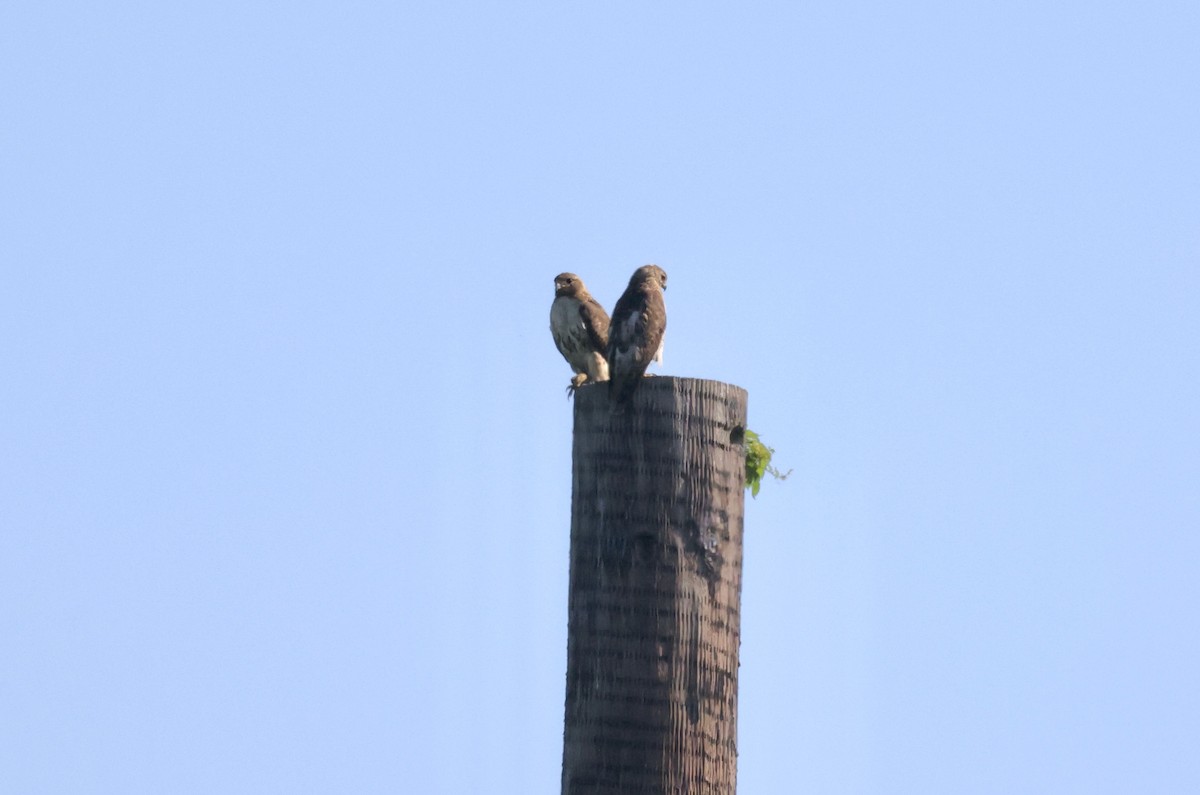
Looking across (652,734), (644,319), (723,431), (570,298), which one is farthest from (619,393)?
(570,298)

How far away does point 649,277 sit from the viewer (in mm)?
8781

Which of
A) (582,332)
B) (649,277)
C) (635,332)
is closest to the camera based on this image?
(635,332)

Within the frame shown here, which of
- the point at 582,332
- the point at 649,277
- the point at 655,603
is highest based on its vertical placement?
the point at 582,332

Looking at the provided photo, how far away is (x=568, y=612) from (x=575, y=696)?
11.4 inches

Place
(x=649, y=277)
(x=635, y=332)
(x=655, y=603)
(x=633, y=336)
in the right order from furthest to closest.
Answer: (x=649, y=277) → (x=635, y=332) → (x=633, y=336) → (x=655, y=603)

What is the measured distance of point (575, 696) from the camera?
17.6 ft

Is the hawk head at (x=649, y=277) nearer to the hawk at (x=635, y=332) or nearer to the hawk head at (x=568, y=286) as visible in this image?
the hawk at (x=635, y=332)

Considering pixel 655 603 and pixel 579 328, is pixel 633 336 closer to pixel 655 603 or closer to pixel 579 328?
pixel 655 603

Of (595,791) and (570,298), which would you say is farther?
(570,298)

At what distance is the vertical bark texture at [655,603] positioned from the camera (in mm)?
5230

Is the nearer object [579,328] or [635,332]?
[635,332]

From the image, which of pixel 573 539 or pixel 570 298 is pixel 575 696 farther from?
pixel 570 298

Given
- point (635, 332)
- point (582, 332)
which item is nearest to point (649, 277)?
point (635, 332)

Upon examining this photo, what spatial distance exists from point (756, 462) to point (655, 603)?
1.33 meters
